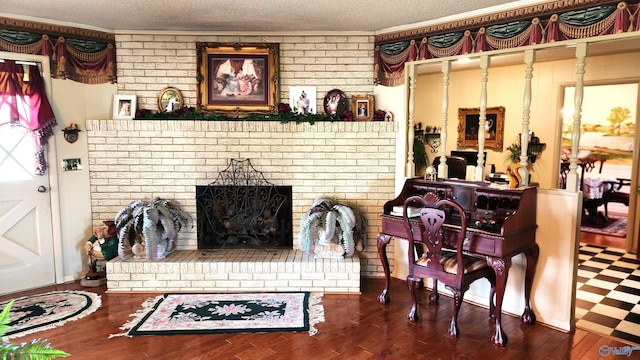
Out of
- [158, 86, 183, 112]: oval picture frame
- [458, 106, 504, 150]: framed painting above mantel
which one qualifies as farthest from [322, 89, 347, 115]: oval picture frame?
[458, 106, 504, 150]: framed painting above mantel

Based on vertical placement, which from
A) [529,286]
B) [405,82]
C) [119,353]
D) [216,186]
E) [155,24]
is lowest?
[119,353]

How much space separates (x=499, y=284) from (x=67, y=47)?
14.6ft

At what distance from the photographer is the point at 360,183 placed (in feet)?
13.8

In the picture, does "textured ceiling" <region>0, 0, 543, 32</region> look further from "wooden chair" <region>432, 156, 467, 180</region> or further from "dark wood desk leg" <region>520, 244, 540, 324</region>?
"wooden chair" <region>432, 156, 467, 180</region>

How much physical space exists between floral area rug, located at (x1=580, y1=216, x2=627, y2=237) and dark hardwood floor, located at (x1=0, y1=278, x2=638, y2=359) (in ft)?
12.6

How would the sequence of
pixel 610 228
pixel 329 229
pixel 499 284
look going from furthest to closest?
pixel 610 228
pixel 329 229
pixel 499 284

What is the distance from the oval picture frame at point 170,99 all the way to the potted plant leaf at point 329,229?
181 cm

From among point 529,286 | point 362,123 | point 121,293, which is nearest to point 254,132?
point 362,123

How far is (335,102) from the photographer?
13.8 ft

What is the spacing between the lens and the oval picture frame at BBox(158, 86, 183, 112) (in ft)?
13.9

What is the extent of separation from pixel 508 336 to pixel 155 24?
13.7 ft

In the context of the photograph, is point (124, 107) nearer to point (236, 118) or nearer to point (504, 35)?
point (236, 118)

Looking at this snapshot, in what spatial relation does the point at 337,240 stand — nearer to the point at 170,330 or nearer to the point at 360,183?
the point at 360,183

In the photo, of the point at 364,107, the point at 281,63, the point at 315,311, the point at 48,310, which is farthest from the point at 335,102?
the point at 48,310
